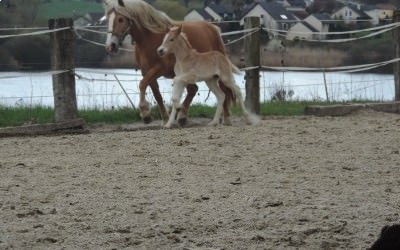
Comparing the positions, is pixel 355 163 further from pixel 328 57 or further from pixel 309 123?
pixel 328 57

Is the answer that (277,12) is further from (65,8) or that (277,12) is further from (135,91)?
(135,91)

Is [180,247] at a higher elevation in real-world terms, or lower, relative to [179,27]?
lower

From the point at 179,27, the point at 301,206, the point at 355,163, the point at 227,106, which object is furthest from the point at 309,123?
the point at 301,206

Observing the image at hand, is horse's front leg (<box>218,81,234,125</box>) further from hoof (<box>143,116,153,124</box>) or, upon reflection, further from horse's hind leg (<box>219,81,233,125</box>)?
hoof (<box>143,116,153,124</box>)

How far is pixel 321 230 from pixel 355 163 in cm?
250

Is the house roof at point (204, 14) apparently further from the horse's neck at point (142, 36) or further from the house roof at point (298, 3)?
the horse's neck at point (142, 36)

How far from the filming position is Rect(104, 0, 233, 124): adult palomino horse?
1009 cm

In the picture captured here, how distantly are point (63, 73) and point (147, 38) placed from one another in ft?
3.41

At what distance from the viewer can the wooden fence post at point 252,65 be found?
37.1 ft

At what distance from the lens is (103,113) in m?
11.0

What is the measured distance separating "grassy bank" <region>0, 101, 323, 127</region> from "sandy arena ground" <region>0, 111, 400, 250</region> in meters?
1.32

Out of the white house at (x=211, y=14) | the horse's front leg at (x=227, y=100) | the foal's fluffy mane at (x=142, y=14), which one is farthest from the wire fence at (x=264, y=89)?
the white house at (x=211, y=14)

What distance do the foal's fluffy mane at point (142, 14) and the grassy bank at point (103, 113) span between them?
122 cm

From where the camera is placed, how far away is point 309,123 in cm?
1009
